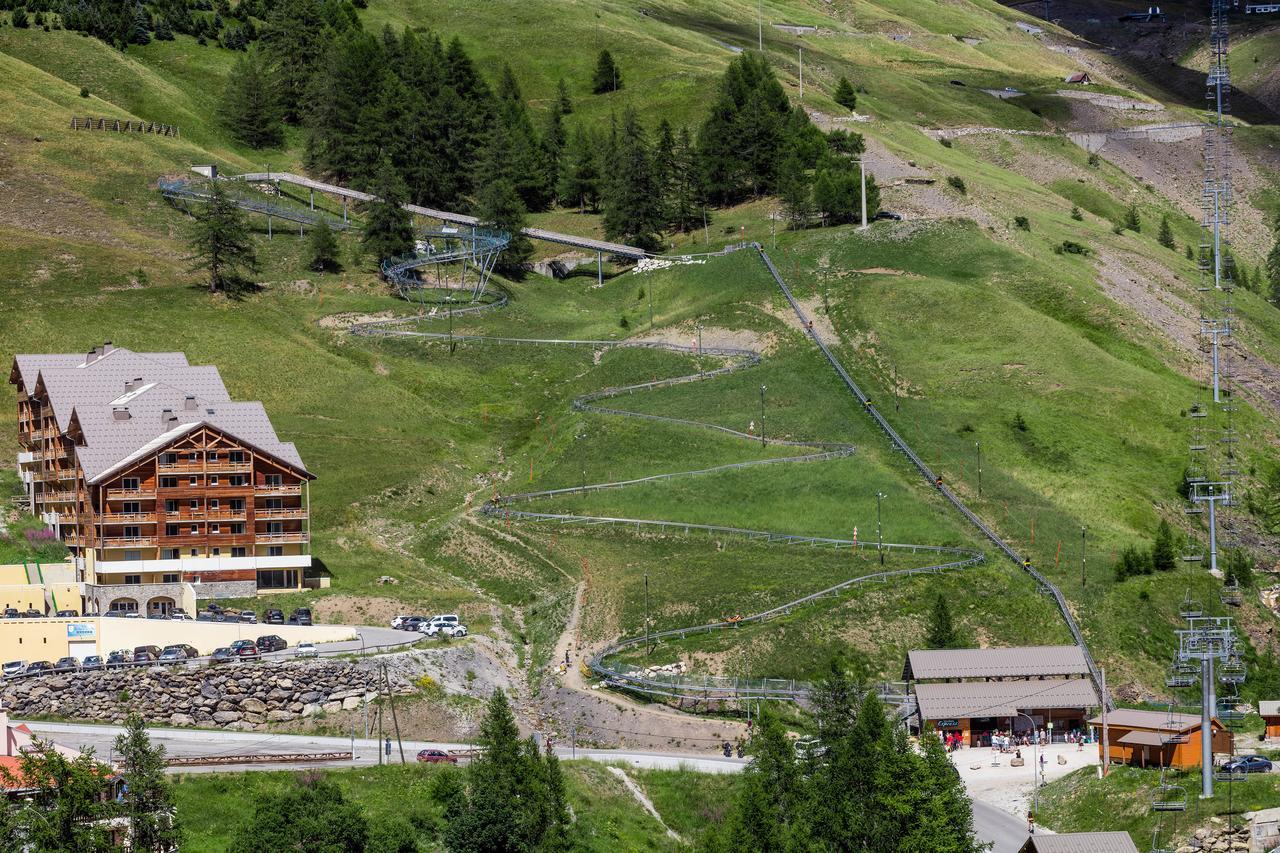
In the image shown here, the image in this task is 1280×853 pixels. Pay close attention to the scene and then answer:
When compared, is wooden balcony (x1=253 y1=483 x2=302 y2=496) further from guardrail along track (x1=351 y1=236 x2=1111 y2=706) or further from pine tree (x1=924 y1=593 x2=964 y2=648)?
pine tree (x1=924 y1=593 x2=964 y2=648)

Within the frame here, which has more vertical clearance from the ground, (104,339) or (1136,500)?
(104,339)

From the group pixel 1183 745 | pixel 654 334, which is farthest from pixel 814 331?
pixel 1183 745

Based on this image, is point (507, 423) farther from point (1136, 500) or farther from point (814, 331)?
point (1136, 500)

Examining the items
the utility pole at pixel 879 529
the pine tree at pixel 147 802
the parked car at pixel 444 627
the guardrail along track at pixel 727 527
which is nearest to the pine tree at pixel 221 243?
the guardrail along track at pixel 727 527

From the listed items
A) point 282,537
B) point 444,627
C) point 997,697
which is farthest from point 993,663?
point 282,537

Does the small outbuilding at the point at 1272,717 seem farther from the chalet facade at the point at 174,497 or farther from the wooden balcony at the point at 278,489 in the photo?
the wooden balcony at the point at 278,489

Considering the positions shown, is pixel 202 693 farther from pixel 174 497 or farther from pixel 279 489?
pixel 279 489

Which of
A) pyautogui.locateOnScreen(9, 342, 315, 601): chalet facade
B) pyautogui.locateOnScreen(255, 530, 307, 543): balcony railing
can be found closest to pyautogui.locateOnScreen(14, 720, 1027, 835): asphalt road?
pyautogui.locateOnScreen(9, 342, 315, 601): chalet facade
